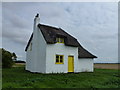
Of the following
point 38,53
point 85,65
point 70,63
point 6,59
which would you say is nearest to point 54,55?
point 38,53

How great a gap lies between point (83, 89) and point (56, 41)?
9.83 metres

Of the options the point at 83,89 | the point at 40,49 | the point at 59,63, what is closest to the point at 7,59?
the point at 40,49

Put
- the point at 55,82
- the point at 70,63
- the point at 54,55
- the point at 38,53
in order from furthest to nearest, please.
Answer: the point at 70,63, the point at 38,53, the point at 54,55, the point at 55,82

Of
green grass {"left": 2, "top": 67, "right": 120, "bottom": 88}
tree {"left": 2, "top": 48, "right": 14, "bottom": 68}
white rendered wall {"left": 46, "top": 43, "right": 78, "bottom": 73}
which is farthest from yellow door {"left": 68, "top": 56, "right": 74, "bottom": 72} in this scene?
tree {"left": 2, "top": 48, "right": 14, "bottom": 68}

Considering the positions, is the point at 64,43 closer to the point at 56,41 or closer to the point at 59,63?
the point at 56,41

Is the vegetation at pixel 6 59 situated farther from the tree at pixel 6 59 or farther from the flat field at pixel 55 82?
the flat field at pixel 55 82

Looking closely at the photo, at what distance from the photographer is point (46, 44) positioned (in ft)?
57.9

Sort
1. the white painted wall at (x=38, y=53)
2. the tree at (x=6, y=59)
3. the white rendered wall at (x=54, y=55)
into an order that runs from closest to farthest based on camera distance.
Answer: the white rendered wall at (x=54, y=55) → the white painted wall at (x=38, y=53) → the tree at (x=6, y=59)

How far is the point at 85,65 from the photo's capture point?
887 inches

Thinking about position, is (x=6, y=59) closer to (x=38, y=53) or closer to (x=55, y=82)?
(x=38, y=53)

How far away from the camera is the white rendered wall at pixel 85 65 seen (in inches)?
Answer: 863

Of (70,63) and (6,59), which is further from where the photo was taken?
(6,59)

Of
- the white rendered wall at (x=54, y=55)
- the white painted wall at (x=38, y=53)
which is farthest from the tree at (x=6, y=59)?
the white rendered wall at (x=54, y=55)

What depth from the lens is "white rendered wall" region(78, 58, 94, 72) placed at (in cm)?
2192
